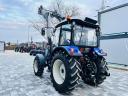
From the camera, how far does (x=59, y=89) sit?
6152 mm

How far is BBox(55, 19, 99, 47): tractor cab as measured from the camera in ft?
21.0

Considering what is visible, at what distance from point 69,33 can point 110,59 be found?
28.7 ft

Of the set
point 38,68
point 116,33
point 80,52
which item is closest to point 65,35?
point 80,52

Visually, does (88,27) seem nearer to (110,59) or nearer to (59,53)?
(59,53)

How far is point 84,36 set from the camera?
6875 millimetres

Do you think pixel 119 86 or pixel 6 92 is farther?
pixel 119 86

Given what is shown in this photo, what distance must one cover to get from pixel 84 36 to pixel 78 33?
32 cm

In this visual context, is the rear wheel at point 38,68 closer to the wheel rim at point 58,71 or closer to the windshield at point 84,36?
the wheel rim at point 58,71

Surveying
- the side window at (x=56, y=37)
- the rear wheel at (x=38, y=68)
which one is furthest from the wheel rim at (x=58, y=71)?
the rear wheel at (x=38, y=68)

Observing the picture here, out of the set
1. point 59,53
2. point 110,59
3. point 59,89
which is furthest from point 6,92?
point 110,59

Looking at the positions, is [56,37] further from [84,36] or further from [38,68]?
[38,68]

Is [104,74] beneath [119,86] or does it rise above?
above

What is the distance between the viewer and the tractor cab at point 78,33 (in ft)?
21.0

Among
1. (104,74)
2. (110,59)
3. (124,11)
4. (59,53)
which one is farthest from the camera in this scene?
(110,59)
